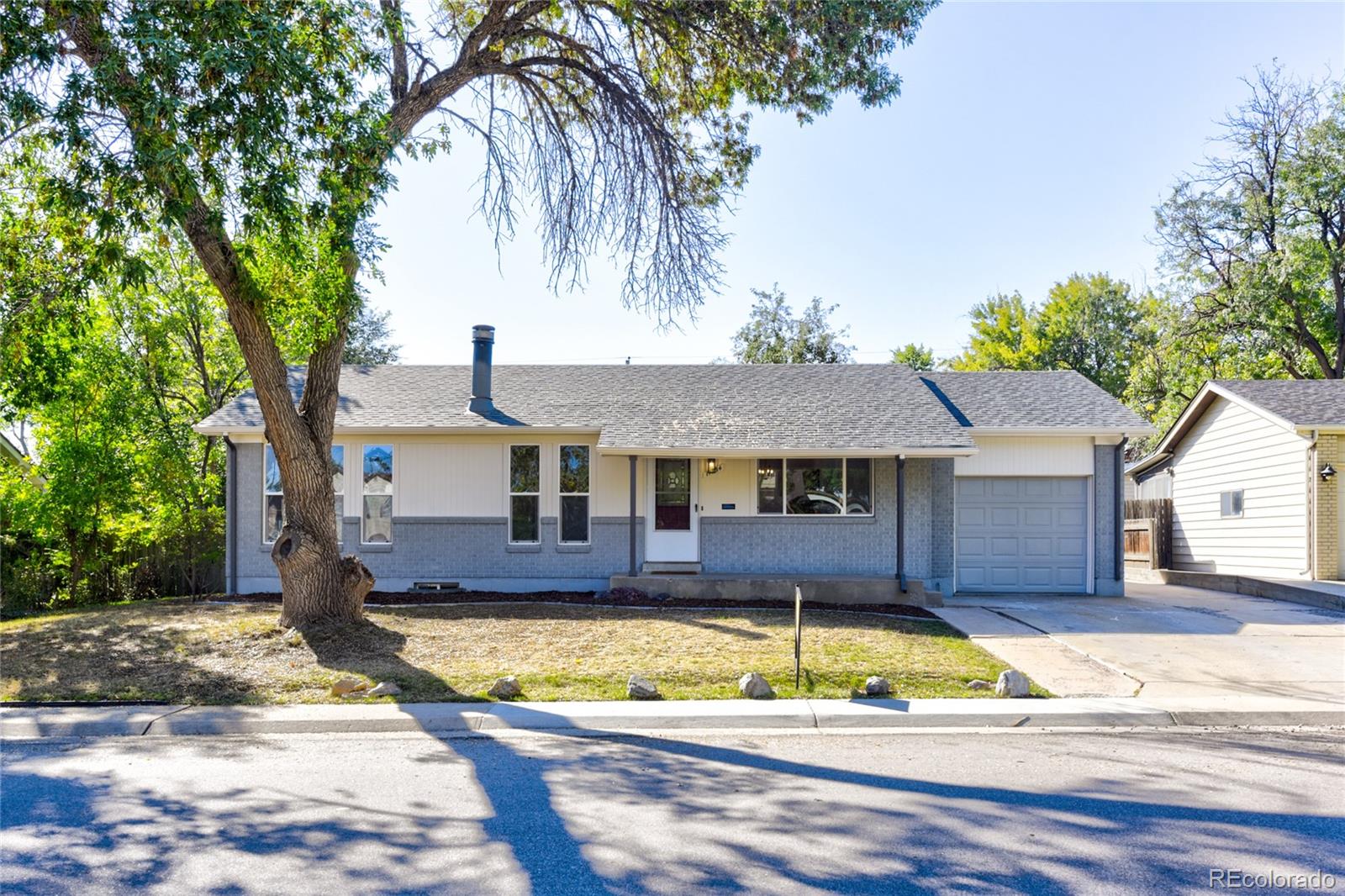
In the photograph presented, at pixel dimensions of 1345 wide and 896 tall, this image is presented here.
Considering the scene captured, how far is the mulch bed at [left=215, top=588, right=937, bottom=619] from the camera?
1357 cm

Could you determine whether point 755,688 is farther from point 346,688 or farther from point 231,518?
point 231,518

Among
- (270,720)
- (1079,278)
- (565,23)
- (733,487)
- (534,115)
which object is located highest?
(1079,278)

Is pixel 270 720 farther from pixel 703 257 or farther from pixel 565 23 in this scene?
pixel 565 23

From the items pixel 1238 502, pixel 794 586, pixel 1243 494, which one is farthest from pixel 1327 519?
pixel 794 586

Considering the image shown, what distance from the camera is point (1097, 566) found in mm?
15852

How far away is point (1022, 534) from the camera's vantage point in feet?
52.9

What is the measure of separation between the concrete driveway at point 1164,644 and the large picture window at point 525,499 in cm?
706

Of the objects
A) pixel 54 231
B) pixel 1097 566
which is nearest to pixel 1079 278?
pixel 1097 566

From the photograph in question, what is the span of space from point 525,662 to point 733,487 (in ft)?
22.3

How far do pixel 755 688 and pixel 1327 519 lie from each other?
14.2 meters

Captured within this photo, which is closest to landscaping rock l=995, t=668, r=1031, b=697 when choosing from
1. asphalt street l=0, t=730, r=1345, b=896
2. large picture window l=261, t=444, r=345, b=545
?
asphalt street l=0, t=730, r=1345, b=896

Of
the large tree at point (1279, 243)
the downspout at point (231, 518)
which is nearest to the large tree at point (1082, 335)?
the large tree at point (1279, 243)

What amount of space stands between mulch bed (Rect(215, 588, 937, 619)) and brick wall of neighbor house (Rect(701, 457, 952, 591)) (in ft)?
4.48

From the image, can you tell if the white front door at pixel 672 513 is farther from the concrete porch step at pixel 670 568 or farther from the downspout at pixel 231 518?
the downspout at pixel 231 518
